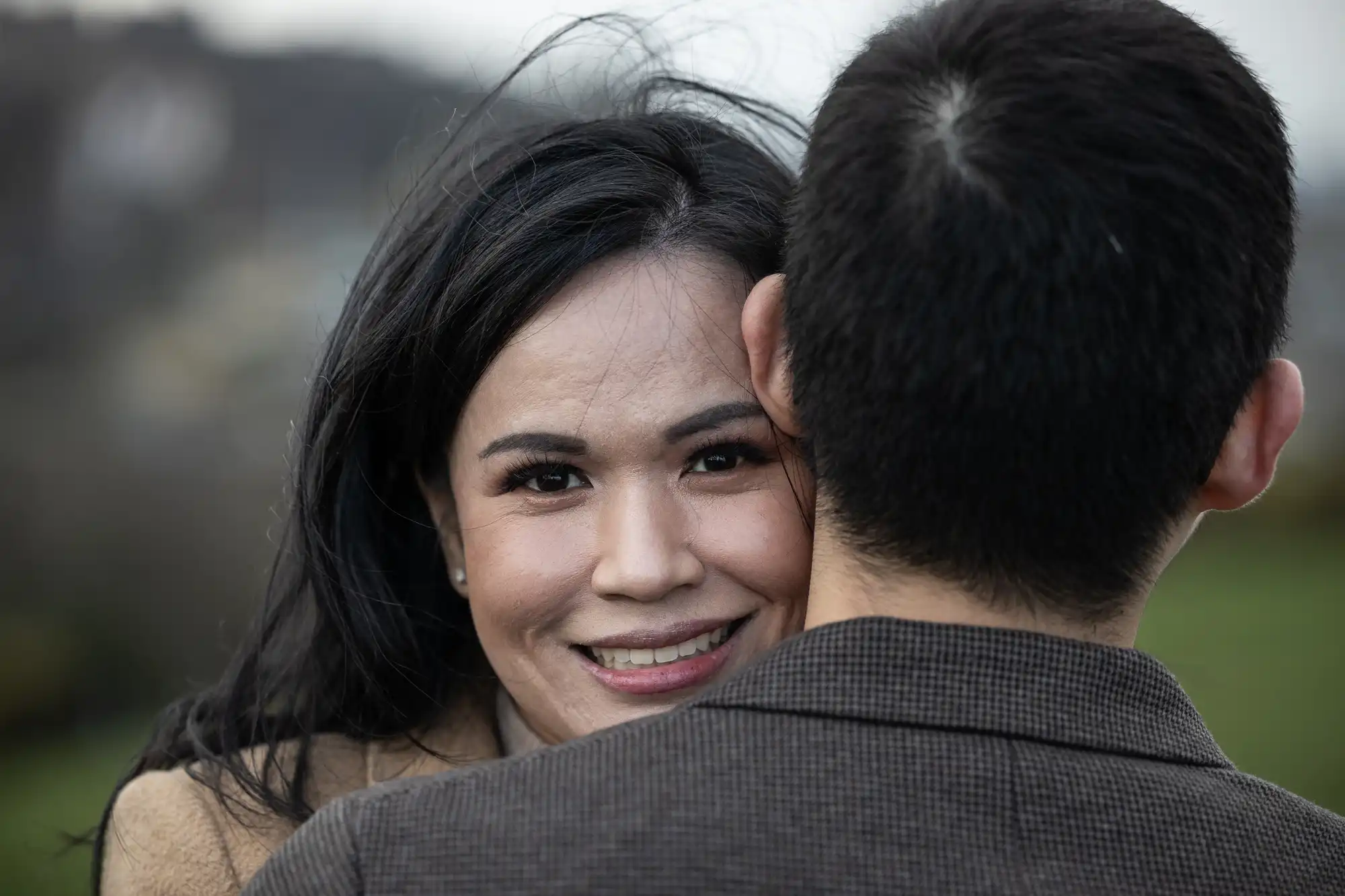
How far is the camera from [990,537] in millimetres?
1456

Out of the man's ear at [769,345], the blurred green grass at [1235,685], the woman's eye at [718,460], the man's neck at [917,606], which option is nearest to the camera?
the man's neck at [917,606]

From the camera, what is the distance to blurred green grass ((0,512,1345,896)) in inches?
245

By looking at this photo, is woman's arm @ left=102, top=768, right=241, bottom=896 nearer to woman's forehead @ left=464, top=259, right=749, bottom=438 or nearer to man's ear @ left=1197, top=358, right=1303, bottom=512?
woman's forehead @ left=464, top=259, right=749, bottom=438

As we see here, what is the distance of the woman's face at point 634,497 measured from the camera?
7.49 ft

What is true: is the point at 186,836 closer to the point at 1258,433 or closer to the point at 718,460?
the point at 718,460

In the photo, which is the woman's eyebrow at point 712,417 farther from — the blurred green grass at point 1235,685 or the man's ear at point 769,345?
the blurred green grass at point 1235,685

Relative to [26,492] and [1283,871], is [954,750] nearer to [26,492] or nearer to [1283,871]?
[1283,871]

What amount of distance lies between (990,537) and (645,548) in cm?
86

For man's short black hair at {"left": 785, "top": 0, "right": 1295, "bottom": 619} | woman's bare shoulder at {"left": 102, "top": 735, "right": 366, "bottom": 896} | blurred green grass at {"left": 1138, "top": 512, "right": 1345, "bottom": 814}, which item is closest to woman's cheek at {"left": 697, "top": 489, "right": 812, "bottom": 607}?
man's short black hair at {"left": 785, "top": 0, "right": 1295, "bottom": 619}

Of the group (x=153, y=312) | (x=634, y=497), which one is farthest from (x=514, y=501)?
(x=153, y=312)

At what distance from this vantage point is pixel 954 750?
1.39m

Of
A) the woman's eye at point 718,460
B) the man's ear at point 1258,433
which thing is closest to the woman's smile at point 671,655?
the woman's eye at point 718,460

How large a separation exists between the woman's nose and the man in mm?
716

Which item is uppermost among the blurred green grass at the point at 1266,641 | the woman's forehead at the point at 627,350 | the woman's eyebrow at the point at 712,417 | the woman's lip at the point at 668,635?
the woman's forehead at the point at 627,350
